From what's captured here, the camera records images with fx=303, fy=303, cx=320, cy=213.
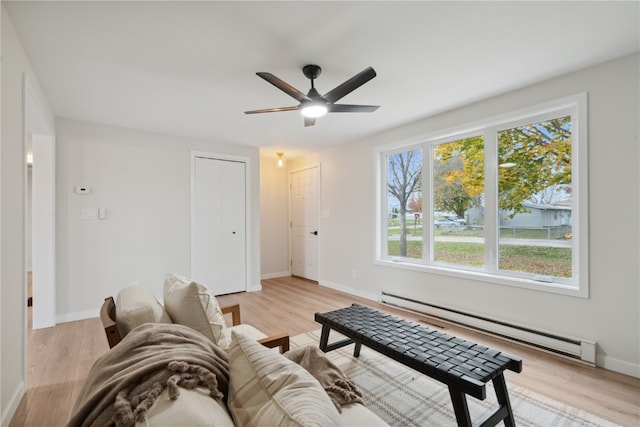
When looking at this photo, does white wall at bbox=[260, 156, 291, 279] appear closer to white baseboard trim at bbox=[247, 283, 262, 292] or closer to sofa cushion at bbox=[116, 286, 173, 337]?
white baseboard trim at bbox=[247, 283, 262, 292]

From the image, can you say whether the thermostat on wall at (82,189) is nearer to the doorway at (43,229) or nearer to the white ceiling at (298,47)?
the doorway at (43,229)

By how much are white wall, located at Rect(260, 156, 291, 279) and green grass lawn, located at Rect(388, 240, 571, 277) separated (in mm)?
3068

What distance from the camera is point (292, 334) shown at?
3.06 meters

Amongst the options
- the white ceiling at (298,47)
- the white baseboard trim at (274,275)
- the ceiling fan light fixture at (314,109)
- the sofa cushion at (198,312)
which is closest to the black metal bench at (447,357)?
the sofa cushion at (198,312)

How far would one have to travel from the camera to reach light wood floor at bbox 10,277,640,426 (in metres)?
1.91

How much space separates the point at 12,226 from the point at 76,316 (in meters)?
2.28

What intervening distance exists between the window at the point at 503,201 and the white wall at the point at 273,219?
2676 mm

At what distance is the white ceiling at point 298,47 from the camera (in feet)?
5.88

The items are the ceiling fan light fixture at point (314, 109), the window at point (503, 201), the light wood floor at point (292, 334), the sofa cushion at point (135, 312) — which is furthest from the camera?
the window at point (503, 201)

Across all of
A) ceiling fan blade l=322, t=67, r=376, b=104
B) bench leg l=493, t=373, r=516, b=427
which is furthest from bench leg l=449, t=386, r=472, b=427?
ceiling fan blade l=322, t=67, r=376, b=104

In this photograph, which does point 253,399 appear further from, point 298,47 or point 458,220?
point 458,220

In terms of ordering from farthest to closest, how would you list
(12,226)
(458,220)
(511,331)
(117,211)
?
(117,211), (458,220), (511,331), (12,226)

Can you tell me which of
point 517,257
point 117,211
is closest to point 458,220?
point 517,257

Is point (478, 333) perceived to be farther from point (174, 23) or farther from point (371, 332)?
point (174, 23)
